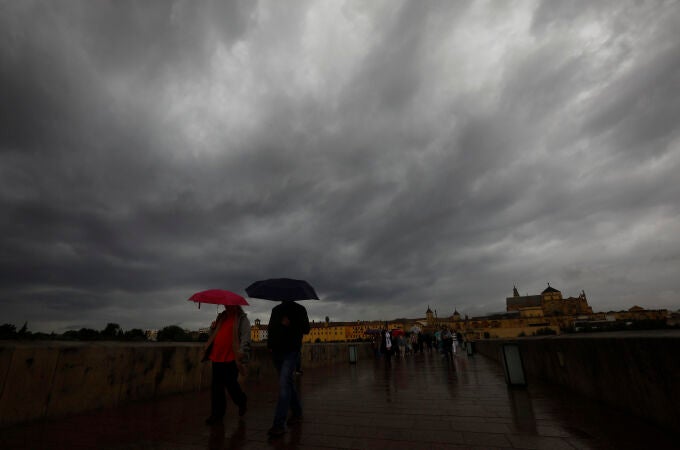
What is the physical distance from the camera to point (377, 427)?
3.98m

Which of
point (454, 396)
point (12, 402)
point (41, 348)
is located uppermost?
point (41, 348)

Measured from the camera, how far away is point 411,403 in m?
5.47

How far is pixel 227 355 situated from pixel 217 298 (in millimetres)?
786


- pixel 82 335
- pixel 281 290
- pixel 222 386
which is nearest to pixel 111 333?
pixel 82 335

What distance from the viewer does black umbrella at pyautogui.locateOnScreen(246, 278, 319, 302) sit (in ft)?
14.4

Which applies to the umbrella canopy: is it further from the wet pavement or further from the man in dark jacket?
the wet pavement

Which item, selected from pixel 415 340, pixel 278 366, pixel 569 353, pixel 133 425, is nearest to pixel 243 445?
pixel 278 366

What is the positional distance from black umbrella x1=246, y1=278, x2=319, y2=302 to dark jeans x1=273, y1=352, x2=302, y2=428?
0.71m

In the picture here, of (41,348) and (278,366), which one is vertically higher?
(41,348)

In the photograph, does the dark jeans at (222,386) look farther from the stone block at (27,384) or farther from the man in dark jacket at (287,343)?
the stone block at (27,384)

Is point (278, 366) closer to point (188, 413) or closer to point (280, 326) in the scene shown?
point (280, 326)

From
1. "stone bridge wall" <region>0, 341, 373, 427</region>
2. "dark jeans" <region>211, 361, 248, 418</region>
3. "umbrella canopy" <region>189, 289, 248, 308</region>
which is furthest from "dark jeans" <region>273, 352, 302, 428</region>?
"stone bridge wall" <region>0, 341, 373, 427</region>

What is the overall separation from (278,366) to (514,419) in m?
3.05

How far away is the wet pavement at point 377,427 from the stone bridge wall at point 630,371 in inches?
6.5
